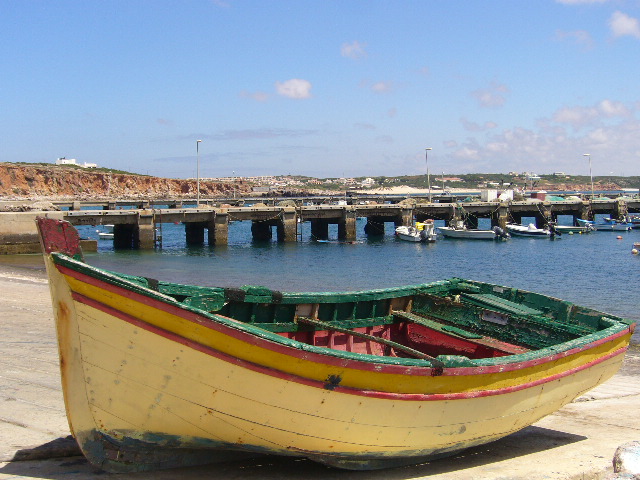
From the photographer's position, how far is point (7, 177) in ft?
341

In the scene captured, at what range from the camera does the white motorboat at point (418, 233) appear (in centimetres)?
5366

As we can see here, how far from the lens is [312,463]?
723 centimetres

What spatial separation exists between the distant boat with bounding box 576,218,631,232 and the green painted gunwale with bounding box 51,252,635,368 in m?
60.8

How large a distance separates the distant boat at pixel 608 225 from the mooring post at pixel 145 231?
4312 cm

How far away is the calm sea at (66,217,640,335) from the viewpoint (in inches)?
1225

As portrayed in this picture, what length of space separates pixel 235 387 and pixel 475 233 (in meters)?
53.1

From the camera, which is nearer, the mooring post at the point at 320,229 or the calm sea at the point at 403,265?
the calm sea at the point at 403,265

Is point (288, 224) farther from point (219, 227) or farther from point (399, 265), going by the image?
point (399, 265)

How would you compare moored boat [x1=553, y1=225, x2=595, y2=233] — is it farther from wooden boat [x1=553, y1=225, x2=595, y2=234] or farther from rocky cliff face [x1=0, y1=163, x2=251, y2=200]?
rocky cliff face [x1=0, y1=163, x2=251, y2=200]

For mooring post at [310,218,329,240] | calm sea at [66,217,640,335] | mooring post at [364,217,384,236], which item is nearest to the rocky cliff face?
mooring post at [310,218,329,240]

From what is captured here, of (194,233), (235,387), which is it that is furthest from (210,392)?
(194,233)

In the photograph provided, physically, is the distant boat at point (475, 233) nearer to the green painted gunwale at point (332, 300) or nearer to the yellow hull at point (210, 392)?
the green painted gunwale at point (332, 300)

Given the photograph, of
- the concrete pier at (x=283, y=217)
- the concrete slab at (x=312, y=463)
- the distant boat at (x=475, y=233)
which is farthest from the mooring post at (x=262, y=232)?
the concrete slab at (x=312, y=463)

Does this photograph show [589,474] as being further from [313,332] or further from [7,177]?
[7,177]
